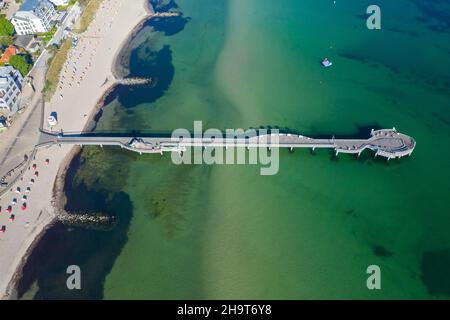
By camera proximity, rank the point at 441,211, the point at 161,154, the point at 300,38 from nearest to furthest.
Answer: the point at 441,211, the point at 161,154, the point at 300,38

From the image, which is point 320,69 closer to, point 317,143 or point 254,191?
point 317,143

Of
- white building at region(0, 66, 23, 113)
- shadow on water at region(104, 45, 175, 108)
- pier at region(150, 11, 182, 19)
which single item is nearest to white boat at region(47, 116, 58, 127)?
white building at region(0, 66, 23, 113)

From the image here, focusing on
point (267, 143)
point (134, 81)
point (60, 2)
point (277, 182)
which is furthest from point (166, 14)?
point (277, 182)

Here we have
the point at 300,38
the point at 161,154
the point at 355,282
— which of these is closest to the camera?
the point at 355,282

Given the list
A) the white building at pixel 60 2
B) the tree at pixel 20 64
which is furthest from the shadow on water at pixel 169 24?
the tree at pixel 20 64

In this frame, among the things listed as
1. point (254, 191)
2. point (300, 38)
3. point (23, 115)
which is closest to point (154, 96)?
point (23, 115)

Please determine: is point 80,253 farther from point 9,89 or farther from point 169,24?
point 169,24

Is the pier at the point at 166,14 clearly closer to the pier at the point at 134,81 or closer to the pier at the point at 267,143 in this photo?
the pier at the point at 134,81
